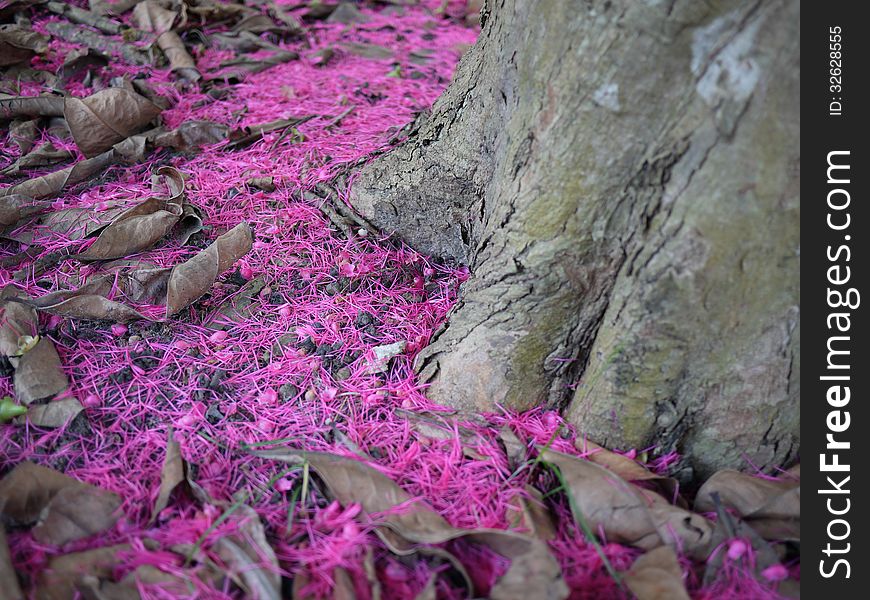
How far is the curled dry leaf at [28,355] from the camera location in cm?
189

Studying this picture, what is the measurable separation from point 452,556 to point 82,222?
1.93 m

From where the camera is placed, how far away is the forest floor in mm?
1537

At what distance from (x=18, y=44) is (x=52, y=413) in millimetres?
2549

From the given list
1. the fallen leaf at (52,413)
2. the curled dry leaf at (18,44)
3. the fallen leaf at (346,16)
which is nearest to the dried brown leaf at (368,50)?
the fallen leaf at (346,16)

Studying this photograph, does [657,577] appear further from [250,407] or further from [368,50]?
[368,50]

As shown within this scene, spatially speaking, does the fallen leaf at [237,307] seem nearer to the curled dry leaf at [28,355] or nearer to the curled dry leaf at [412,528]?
the curled dry leaf at [28,355]

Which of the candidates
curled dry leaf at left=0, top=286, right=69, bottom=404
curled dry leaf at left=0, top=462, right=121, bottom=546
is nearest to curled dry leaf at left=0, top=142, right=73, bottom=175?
curled dry leaf at left=0, top=286, right=69, bottom=404

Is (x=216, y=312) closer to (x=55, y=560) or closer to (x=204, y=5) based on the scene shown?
(x=55, y=560)

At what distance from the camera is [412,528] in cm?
159

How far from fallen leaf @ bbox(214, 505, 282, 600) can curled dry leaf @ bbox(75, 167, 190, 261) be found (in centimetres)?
121

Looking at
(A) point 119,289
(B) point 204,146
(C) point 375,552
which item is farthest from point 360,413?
(B) point 204,146

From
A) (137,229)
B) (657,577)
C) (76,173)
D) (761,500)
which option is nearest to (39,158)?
(76,173)

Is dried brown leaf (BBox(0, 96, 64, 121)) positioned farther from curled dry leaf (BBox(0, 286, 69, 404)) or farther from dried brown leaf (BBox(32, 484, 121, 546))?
dried brown leaf (BBox(32, 484, 121, 546))
